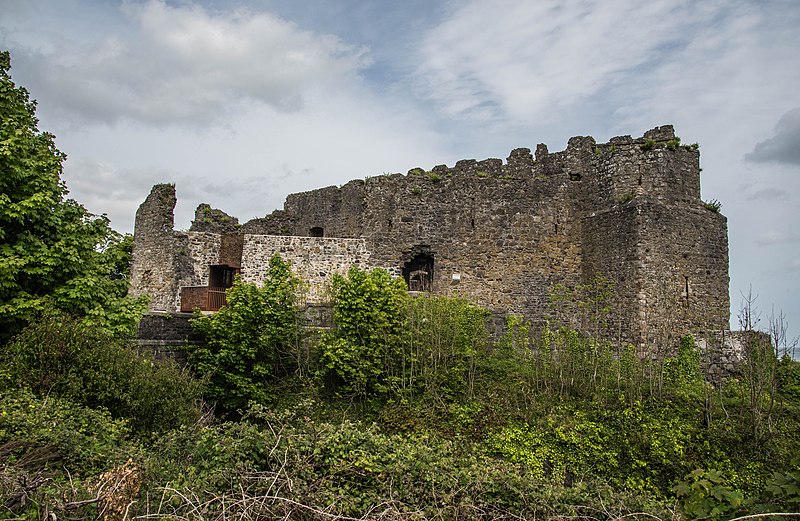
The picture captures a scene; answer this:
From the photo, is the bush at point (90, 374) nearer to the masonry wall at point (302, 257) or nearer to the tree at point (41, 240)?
the tree at point (41, 240)

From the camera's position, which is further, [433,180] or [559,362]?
[433,180]

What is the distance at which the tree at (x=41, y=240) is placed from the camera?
36.1ft

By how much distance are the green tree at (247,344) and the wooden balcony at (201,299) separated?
11.1ft

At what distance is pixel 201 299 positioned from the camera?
1678 centimetres

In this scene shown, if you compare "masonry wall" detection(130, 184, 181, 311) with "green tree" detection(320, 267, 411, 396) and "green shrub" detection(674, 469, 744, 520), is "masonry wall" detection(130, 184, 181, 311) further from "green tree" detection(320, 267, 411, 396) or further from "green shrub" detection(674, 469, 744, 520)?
"green shrub" detection(674, 469, 744, 520)

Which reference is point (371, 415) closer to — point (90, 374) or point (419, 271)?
point (90, 374)

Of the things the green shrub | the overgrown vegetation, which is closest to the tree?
the overgrown vegetation

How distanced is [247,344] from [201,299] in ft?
14.9

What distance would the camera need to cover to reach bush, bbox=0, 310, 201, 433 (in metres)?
9.16

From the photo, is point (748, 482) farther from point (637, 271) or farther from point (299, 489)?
point (299, 489)

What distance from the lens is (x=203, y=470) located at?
704 cm

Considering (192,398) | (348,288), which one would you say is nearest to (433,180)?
(348,288)

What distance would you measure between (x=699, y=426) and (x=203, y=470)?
855 cm

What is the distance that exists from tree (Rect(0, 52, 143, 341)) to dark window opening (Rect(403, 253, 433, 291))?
8.09 m
